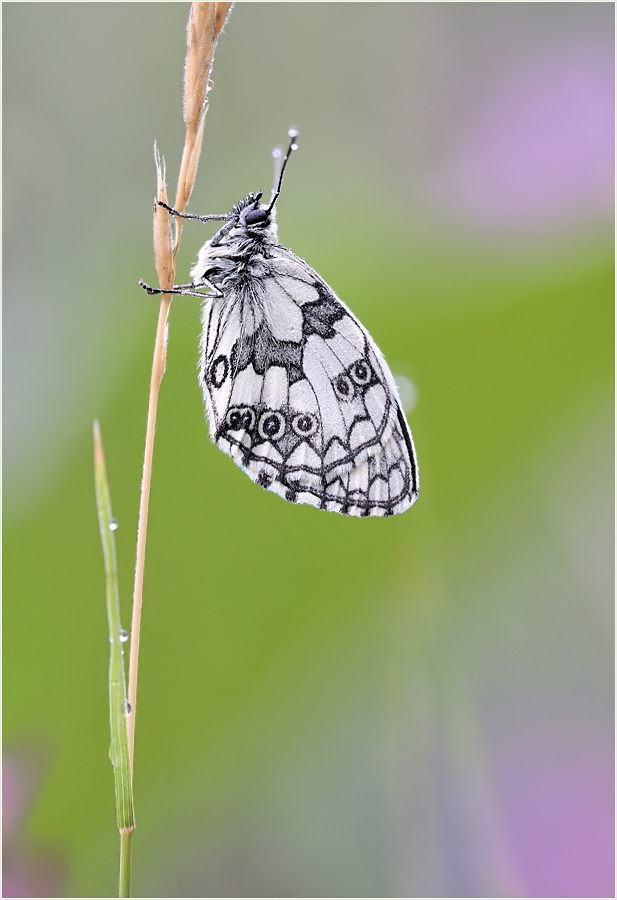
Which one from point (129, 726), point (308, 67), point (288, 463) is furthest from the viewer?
point (308, 67)

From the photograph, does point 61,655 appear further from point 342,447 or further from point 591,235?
point 591,235

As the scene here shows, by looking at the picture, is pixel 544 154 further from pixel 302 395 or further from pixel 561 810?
pixel 561 810

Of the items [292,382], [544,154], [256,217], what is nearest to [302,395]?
[292,382]

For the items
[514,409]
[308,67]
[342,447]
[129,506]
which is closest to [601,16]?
[308,67]

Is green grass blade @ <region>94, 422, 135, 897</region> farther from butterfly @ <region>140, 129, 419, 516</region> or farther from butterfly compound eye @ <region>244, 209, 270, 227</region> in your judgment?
butterfly compound eye @ <region>244, 209, 270, 227</region>

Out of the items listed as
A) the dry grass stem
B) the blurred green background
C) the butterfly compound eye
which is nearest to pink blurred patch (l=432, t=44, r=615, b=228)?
the blurred green background
